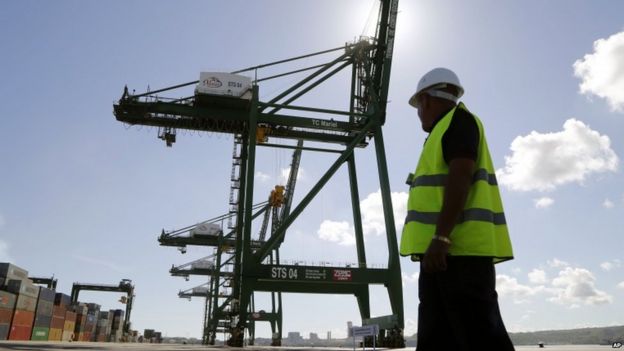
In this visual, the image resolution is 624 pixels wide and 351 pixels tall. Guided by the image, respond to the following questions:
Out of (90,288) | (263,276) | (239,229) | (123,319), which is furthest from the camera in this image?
(123,319)

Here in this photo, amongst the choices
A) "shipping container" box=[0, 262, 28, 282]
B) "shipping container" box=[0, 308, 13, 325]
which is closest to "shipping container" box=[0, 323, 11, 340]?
"shipping container" box=[0, 308, 13, 325]

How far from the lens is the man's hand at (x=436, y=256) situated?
2.12 meters

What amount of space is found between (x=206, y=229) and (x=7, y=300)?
1811cm

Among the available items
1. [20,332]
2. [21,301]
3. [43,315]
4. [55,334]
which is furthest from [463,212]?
[55,334]

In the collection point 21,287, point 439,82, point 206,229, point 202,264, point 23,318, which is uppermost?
point 206,229

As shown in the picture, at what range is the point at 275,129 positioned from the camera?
24.4m

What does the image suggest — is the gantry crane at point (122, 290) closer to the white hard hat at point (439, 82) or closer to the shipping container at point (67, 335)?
the shipping container at point (67, 335)

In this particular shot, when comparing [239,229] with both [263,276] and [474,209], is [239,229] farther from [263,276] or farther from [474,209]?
[474,209]

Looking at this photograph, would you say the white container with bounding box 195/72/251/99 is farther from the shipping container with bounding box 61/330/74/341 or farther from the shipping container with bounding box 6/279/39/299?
the shipping container with bounding box 61/330/74/341

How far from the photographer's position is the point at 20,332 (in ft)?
138

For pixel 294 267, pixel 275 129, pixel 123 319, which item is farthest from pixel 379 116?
pixel 123 319

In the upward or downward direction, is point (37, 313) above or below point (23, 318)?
above

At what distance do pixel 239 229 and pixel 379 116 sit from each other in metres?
10.7

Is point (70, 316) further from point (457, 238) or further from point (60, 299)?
point (457, 238)
